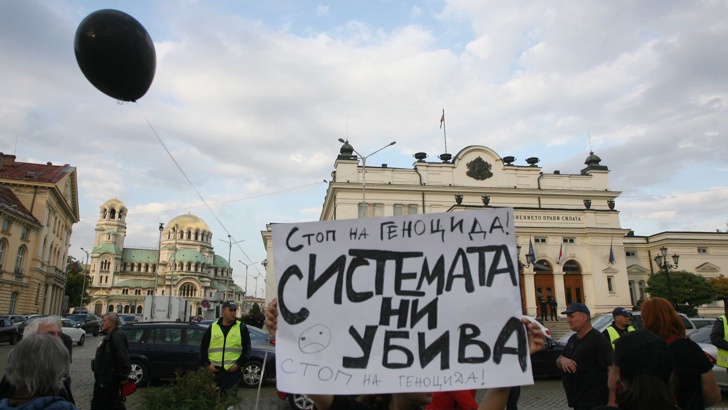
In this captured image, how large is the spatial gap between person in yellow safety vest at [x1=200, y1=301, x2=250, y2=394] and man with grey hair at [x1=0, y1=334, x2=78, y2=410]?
3917 millimetres

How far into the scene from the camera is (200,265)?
12812 cm

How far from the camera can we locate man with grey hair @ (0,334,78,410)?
255 centimetres

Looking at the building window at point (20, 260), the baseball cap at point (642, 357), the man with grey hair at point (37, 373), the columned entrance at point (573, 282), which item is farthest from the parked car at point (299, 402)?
the building window at point (20, 260)

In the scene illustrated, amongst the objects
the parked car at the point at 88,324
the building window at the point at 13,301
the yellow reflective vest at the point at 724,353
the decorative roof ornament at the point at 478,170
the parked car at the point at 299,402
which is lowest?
the parked car at the point at 299,402

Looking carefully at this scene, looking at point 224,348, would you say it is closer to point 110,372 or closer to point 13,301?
point 110,372

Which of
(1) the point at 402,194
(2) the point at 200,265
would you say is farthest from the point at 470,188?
(2) the point at 200,265

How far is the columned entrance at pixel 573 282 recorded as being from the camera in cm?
4266

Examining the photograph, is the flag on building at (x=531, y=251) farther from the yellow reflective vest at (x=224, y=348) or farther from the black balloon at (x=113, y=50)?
the black balloon at (x=113, y=50)

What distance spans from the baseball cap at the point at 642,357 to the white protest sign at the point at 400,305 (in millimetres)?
635

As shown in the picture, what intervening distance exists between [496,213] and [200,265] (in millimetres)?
133370

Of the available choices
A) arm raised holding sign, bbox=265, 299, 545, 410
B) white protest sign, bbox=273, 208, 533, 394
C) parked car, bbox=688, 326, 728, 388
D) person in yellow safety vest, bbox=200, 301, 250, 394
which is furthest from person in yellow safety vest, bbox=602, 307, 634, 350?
person in yellow safety vest, bbox=200, 301, 250, 394

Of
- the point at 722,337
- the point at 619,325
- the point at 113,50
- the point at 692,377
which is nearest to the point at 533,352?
the point at 692,377

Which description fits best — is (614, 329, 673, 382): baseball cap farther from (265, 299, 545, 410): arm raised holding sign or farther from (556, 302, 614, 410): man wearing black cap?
(556, 302, 614, 410): man wearing black cap

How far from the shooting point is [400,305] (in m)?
3.37
